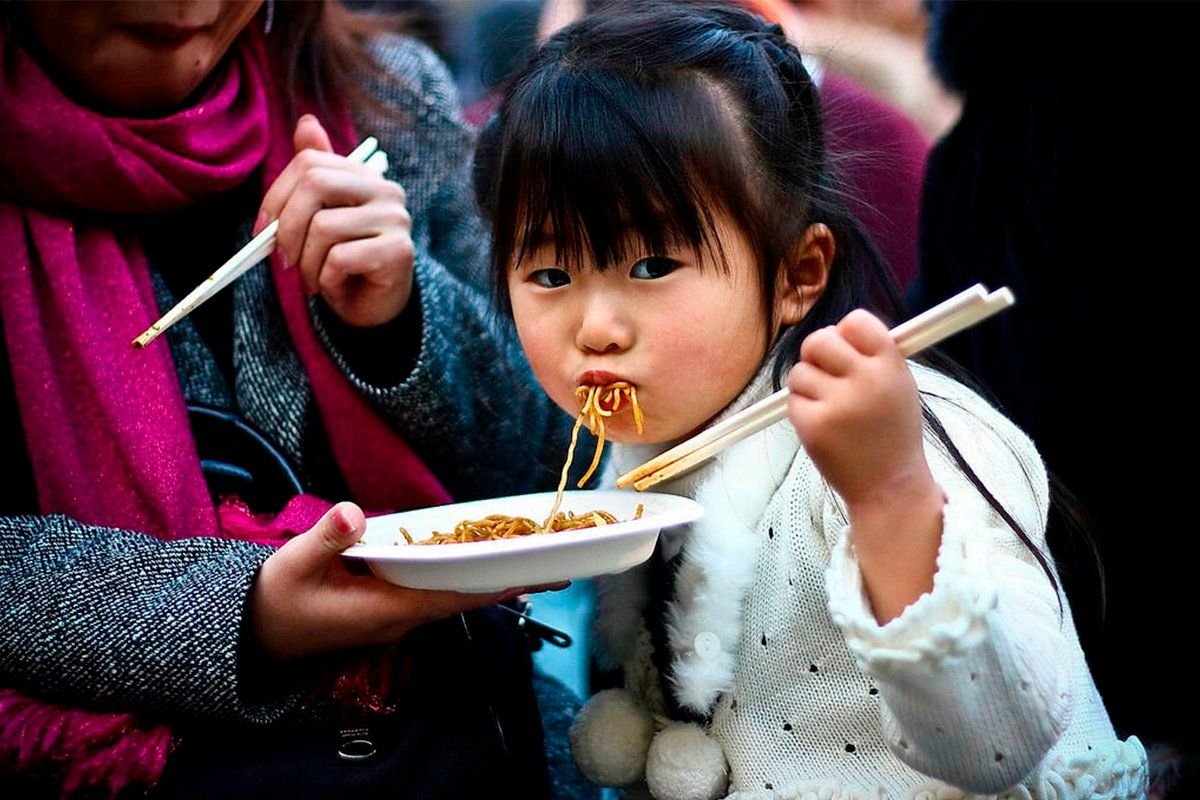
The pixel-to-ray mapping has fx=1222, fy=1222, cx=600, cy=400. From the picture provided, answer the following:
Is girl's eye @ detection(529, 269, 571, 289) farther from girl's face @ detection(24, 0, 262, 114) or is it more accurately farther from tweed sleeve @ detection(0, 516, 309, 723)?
girl's face @ detection(24, 0, 262, 114)

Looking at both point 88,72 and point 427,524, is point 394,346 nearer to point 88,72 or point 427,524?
point 427,524

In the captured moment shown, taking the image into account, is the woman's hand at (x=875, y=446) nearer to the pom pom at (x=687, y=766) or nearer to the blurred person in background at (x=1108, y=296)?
the pom pom at (x=687, y=766)

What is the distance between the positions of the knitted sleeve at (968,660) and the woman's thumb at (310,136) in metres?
1.04

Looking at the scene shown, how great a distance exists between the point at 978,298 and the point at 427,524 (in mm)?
729

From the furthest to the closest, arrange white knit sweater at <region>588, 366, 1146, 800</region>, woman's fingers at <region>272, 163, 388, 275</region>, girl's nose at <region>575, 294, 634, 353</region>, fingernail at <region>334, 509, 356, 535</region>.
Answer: woman's fingers at <region>272, 163, 388, 275</region>, girl's nose at <region>575, 294, 634, 353</region>, fingernail at <region>334, 509, 356, 535</region>, white knit sweater at <region>588, 366, 1146, 800</region>

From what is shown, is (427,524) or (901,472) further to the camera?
(427,524)

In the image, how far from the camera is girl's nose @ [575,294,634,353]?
1.36 metres

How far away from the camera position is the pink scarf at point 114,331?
5.41ft

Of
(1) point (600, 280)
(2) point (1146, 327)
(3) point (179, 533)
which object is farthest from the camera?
(2) point (1146, 327)

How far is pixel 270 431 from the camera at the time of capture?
181 cm

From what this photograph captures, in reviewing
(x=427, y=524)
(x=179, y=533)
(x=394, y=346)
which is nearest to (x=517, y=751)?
(x=427, y=524)

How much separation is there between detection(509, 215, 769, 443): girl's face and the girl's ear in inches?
2.0

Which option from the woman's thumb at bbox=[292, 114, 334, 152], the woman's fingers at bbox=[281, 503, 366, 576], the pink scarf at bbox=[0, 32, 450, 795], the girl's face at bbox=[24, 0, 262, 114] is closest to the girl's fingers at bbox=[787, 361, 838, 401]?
the woman's fingers at bbox=[281, 503, 366, 576]

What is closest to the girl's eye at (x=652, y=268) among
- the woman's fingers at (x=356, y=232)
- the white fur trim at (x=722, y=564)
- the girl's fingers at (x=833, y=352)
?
the white fur trim at (x=722, y=564)
